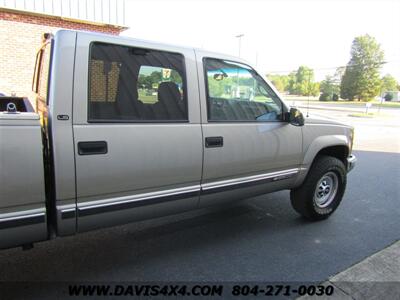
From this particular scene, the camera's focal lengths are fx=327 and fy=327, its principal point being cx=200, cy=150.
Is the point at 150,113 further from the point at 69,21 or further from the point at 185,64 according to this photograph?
the point at 69,21

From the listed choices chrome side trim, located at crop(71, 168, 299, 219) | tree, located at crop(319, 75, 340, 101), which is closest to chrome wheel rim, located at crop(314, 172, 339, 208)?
chrome side trim, located at crop(71, 168, 299, 219)

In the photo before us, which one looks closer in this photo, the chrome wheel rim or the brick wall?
the chrome wheel rim

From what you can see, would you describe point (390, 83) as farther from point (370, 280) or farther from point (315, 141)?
point (370, 280)

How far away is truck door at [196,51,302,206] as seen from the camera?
3014 mm

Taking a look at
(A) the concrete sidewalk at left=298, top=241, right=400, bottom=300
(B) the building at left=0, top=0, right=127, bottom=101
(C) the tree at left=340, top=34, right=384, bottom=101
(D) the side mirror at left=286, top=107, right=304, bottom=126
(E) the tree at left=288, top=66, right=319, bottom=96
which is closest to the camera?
(A) the concrete sidewalk at left=298, top=241, right=400, bottom=300

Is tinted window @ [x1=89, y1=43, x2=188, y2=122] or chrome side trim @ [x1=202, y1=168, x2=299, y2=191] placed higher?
tinted window @ [x1=89, y1=43, x2=188, y2=122]

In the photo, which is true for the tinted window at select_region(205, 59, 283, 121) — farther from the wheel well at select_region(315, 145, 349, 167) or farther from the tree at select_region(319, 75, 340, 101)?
the tree at select_region(319, 75, 340, 101)

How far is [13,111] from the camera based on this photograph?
84.0 inches

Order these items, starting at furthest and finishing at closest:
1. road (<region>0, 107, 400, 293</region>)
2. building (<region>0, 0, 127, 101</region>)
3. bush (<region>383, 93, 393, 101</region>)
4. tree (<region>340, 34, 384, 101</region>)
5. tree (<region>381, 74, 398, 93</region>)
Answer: tree (<region>381, 74, 398, 93</region>), bush (<region>383, 93, 393, 101</region>), tree (<region>340, 34, 384, 101</region>), building (<region>0, 0, 127, 101</region>), road (<region>0, 107, 400, 293</region>)

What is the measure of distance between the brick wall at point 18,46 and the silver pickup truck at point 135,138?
7640 mm

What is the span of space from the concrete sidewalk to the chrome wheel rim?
0.98 m

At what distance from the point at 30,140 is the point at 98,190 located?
1.97 ft

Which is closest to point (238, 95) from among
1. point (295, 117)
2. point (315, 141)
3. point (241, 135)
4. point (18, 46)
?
point (241, 135)

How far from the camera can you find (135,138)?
8.34 ft
